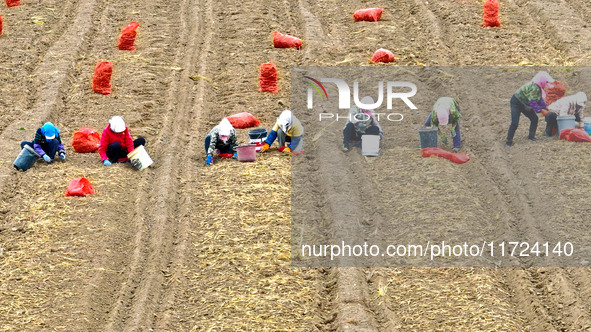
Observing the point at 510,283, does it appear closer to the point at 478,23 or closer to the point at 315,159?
the point at 315,159

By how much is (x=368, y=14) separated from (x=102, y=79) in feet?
23.0

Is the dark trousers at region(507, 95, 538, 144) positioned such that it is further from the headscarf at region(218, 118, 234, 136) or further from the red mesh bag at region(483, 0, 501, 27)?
the red mesh bag at region(483, 0, 501, 27)

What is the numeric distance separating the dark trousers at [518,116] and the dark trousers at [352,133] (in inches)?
91.3

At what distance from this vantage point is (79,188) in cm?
1286

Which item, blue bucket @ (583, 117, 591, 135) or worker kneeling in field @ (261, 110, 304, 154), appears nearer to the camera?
worker kneeling in field @ (261, 110, 304, 154)

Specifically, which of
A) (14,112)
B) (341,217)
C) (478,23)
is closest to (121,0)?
(14,112)

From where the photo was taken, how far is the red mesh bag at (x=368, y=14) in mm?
20375

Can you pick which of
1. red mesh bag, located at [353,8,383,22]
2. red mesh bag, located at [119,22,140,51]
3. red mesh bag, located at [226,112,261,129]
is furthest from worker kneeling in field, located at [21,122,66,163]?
red mesh bag, located at [353,8,383,22]

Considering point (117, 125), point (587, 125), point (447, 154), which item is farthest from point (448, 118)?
point (117, 125)

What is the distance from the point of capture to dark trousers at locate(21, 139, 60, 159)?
13898 mm

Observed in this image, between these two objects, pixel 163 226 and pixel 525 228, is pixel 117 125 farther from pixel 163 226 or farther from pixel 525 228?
pixel 525 228
